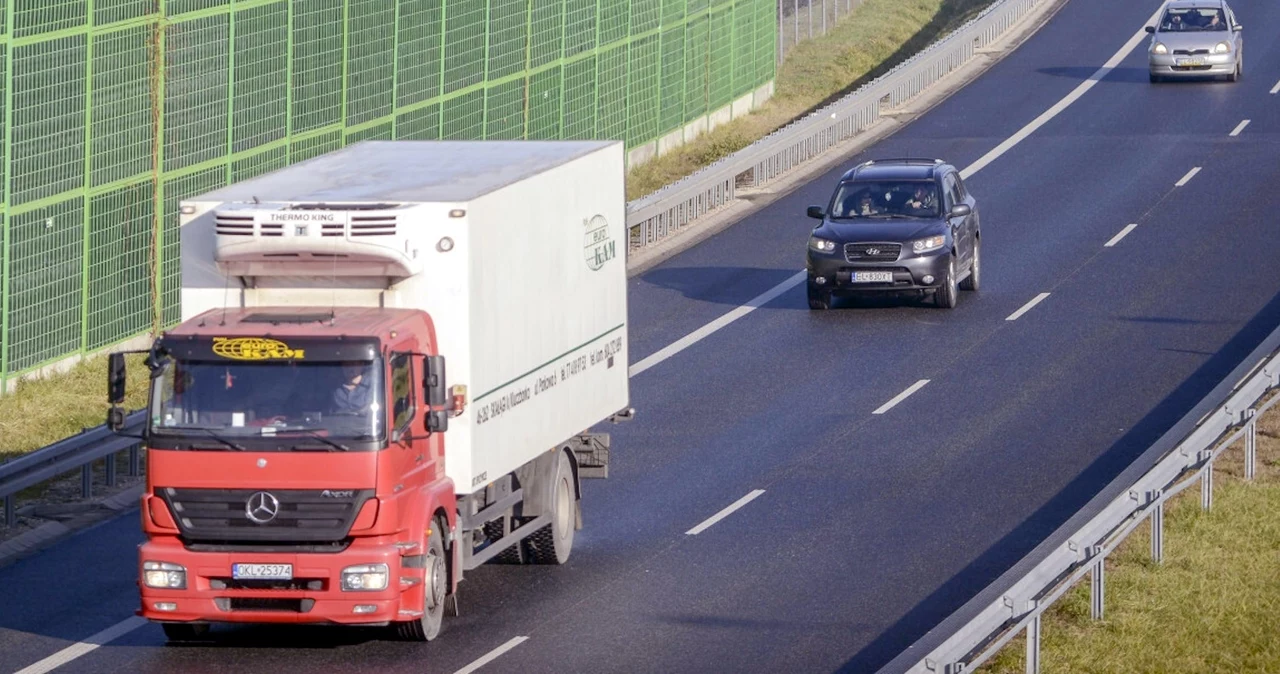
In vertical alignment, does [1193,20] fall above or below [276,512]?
above

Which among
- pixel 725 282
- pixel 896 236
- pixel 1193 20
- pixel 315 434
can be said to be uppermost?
pixel 315 434

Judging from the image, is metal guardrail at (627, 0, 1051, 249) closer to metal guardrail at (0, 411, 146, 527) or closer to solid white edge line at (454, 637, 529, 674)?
metal guardrail at (0, 411, 146, 527)

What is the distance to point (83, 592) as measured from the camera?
16.3 meters

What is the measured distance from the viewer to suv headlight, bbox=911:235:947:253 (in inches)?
1076

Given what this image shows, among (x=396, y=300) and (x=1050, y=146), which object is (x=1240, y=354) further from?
(x=1050, y=146)

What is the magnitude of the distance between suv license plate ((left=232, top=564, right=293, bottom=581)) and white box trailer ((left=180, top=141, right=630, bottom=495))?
1.47 m

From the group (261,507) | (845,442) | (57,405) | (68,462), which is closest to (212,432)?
(261,507)

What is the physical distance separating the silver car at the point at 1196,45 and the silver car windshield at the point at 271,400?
3743 centimetres

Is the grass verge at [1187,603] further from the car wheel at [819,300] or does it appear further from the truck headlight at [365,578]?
the car wheel at [819,300]

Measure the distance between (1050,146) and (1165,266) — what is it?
445 inches

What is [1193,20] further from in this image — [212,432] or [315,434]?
[212,432]

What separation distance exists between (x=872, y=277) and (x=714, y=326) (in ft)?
7.04

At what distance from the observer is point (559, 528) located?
55.3 feet

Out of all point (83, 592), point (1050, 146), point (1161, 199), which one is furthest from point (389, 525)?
point (1050, 146)
